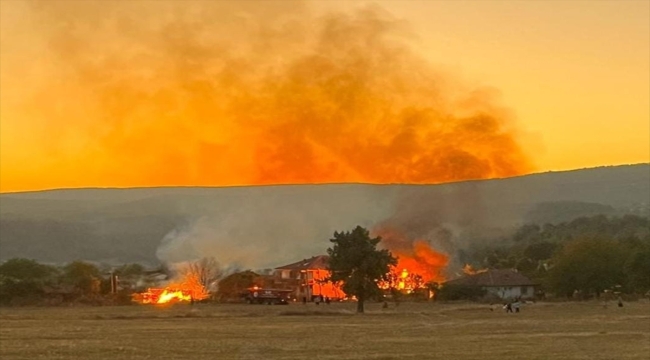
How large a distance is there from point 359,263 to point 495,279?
32716 mm

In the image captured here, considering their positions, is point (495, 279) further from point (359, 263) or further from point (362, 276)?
point (362, 276)

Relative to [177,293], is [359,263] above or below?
above

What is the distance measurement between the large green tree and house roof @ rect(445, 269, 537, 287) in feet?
83.4

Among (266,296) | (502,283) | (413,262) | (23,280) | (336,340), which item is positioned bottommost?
(336,340)

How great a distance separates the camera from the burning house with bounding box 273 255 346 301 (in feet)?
392

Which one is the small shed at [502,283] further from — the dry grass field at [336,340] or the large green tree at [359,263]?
the dry grass field at [336,340]

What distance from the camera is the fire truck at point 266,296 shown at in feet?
332

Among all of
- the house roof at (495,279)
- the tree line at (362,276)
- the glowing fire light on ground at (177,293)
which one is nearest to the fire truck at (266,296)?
the glowing fire light on ground at (177,293)

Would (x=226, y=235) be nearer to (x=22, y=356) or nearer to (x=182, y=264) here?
(x=182, y=264)

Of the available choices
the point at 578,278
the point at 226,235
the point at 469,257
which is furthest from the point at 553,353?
the point at 226,235

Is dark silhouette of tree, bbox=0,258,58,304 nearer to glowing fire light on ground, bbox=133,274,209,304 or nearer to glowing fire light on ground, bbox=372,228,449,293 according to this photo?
glowing fire light on ground, bbox=133,274,209,304

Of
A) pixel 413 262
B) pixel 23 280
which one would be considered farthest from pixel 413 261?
pixel 23 280

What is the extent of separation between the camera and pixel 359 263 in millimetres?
81500

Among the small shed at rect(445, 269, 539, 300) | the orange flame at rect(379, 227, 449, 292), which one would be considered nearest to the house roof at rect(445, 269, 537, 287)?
the small shed at rect(445, 269, 539, 300)
